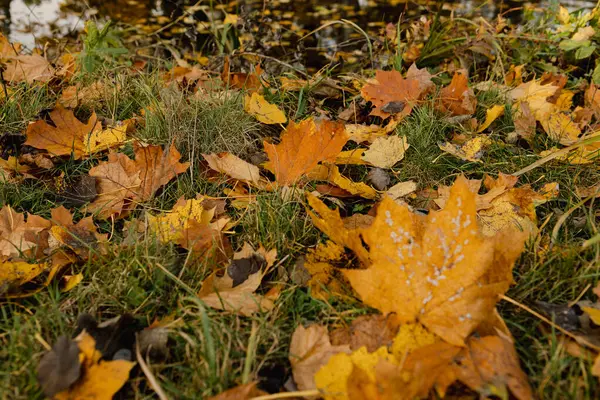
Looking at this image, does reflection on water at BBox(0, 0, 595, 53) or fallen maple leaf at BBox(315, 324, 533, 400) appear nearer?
fallen maple leaf at BBox(315, 324, 533, 400)

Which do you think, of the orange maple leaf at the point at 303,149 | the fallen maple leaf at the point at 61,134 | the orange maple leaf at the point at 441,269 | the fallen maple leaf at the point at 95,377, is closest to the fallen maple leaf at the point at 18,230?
the fallen maple leaf at the point at 61,134

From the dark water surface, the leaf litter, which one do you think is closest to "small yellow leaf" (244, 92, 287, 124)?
the leaf litter

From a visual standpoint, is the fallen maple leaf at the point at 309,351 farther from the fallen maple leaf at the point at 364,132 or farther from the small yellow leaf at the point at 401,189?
the fallen maple leaf at the point at 364,132

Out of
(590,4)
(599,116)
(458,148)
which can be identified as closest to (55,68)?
(458,148)

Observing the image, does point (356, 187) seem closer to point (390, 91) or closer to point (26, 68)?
point (390, 91)

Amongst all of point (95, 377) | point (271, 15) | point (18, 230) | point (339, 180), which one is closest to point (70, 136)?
point (18, 230)

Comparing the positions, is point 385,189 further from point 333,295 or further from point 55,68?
point 55,68

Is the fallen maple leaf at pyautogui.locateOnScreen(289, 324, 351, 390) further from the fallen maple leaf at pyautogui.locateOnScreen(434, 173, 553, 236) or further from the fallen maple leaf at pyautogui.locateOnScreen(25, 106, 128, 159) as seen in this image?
the fallen maple leaf at pyautogui.locateOnScreen(25, 106, 128, 159)
